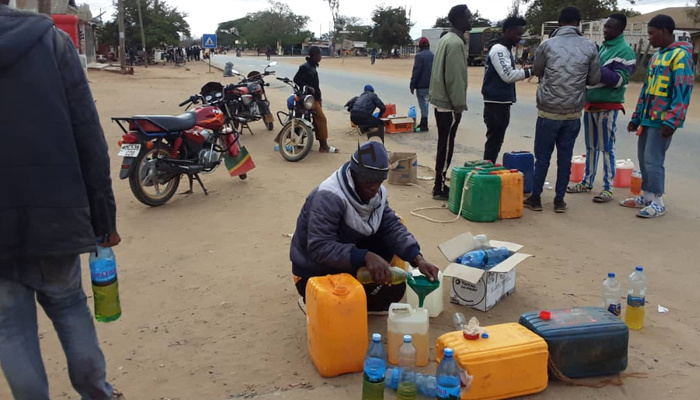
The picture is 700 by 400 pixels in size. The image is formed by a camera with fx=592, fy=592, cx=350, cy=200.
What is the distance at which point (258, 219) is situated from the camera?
20.6 ft

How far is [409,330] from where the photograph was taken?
3.38 m

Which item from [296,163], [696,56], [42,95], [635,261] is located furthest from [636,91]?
[42,95]

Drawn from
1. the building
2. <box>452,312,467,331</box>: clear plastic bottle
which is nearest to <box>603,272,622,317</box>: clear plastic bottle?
<box>452,312,467,331</box>: clear plastic bottle

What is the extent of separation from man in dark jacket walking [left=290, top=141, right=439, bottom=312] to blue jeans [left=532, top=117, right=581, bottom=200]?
10.4 feet

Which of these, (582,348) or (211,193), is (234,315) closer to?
(582,348)

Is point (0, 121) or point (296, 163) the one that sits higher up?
point (0, 121)

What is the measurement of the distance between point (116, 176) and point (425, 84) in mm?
6546

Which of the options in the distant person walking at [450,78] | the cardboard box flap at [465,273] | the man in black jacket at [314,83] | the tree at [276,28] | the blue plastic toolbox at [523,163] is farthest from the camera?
the tree at [276,28]

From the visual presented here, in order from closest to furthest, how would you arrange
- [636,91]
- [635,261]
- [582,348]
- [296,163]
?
[582,348] → [635,261] → [296,163] → [636,91]

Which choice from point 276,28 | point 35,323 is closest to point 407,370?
point 35,323

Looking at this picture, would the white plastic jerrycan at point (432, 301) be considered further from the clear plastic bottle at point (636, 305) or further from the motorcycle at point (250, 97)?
the motorcycle at point (250, 97)

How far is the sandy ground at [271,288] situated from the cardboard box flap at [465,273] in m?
0.31

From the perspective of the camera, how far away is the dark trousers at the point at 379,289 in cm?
389

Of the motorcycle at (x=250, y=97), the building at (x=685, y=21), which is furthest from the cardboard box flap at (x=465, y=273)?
the building at (x=685, y=21)
